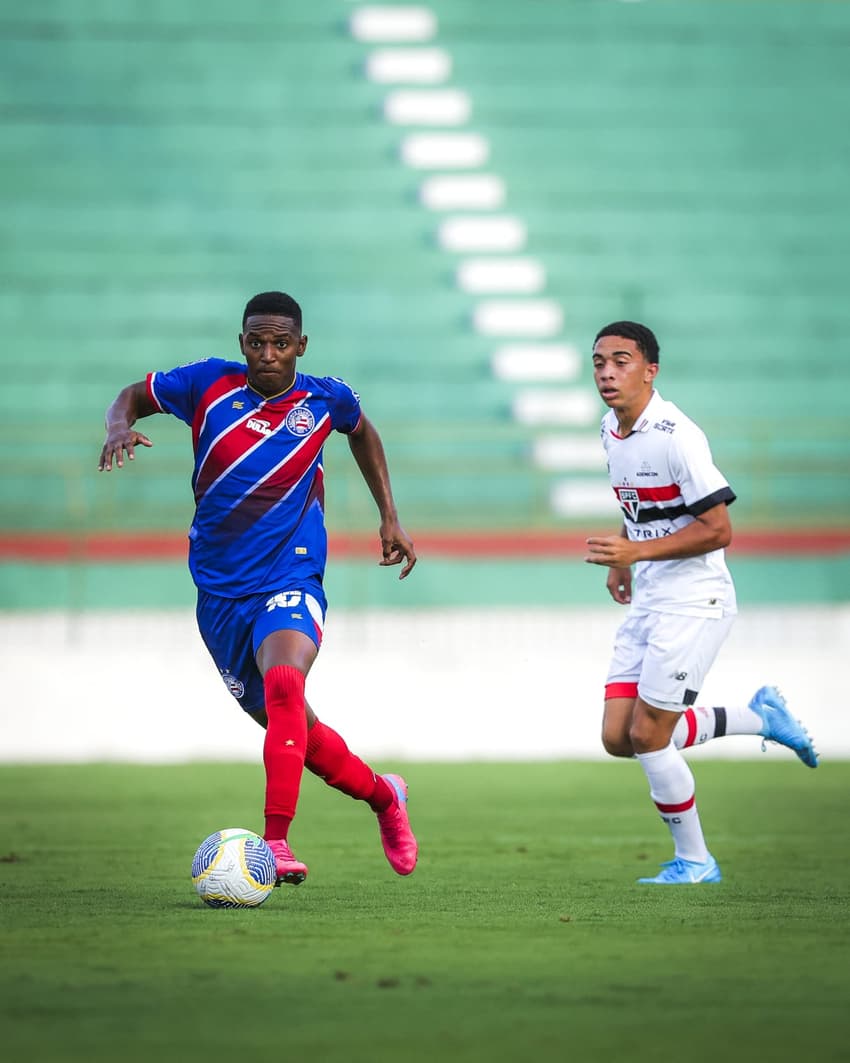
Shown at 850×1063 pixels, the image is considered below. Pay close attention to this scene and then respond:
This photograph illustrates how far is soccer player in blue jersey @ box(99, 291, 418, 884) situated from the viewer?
5.66 m

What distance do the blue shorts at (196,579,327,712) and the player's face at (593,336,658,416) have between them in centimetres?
127

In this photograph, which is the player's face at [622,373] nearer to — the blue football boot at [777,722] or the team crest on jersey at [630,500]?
the team crest on jersey at [630,500]

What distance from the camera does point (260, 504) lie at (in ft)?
18.8

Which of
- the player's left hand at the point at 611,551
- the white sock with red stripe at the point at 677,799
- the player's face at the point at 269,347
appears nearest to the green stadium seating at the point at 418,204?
the white sock with red stripe at the point at 677,799

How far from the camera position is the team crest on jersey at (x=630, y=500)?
611 cm

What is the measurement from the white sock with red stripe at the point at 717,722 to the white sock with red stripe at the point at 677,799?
0.51 meters

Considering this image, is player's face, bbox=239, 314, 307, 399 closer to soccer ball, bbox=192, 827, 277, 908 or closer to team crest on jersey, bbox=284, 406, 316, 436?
team crest on jersey, bbox=284, 406, 316, 436

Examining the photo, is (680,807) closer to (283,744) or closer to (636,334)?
(283,744)

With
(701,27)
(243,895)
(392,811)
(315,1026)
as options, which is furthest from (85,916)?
(701,27)

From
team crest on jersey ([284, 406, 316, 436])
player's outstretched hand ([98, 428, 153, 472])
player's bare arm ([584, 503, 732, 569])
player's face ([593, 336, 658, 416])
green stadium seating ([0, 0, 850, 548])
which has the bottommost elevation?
player's bare arm ([584, 503, 732, 569])

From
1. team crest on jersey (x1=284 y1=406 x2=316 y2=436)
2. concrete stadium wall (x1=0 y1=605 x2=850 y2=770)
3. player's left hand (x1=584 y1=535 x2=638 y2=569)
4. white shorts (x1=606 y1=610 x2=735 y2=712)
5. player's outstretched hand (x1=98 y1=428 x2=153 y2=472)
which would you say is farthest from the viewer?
concrete stadium wall (x1=0 y1=605 x2=850 y2=770)

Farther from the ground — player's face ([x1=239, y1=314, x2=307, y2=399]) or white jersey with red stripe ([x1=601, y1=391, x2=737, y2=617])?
player's face ([x1=239, y1=314, x2=307, y2=399])


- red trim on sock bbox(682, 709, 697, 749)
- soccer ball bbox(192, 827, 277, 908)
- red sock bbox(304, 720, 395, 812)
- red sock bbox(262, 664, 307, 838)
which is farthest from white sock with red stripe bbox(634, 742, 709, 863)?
soccer ball bbox(192, 827, 277, 908)

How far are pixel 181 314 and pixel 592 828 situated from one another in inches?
439
